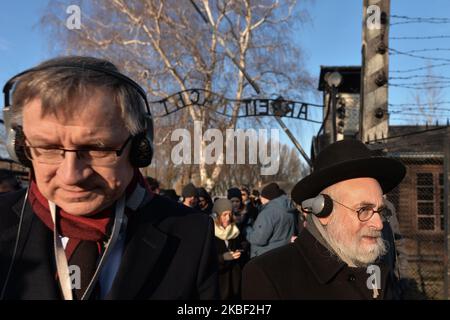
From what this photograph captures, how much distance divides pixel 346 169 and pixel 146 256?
1.35 m

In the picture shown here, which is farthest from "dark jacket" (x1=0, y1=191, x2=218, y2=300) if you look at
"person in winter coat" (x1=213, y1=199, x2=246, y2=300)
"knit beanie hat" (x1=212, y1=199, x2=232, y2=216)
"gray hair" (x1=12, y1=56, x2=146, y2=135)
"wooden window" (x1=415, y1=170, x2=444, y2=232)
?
"wooden window" (x1=415, y1=170, x2=444, y2=232)

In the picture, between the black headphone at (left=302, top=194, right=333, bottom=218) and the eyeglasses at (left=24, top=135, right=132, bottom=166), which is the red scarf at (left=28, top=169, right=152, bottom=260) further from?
the black headphone at (left=302, top=194, right=333, bottom=218)

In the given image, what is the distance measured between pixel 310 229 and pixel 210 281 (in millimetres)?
1161

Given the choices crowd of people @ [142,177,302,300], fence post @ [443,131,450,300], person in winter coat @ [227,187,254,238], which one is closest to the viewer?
crowd of people @ [142,177,302,300]

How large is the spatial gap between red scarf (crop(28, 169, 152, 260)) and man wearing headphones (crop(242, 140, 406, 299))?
3.98 ft

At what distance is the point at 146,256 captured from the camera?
127 cm

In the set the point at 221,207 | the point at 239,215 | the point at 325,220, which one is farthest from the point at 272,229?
the point at 325,220

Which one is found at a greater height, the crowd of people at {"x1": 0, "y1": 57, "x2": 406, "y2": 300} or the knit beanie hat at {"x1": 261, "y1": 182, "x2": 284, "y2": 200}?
the crowd of people at {"x1": 0, "y1": 57, "x2": 406, "y2": 300}

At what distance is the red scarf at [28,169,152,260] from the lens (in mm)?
1186

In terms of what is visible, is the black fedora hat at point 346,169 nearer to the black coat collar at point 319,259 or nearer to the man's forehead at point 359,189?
the man's forehead at point 359,189

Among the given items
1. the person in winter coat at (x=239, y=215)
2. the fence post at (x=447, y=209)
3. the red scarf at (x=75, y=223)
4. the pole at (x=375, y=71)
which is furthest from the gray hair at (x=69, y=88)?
the person in winter coat at (x=239, y=215)

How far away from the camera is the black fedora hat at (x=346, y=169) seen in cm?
223
